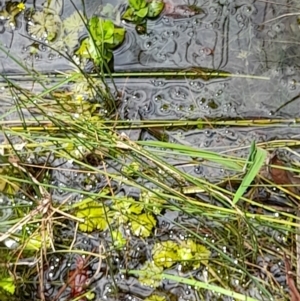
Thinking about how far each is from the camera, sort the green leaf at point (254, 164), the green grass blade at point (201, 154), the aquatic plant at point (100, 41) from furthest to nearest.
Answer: the aquatic plant at point (100, 41)
the green grass blade at point (201, 154)
the green leaf at point (254, 164)

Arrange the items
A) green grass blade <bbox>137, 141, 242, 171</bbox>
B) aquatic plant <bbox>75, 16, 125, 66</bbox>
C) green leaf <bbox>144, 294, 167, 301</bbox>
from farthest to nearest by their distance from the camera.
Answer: aquatic plant <bbox>75, 16, 125, 66</bbox>
green leaf <bbox>144, 294, 167, 301</bbox>
green grass blade <bbox>137, 141, 242, 171</bbox>

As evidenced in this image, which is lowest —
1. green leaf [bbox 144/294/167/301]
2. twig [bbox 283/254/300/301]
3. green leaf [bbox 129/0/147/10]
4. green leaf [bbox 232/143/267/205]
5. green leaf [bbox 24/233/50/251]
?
green leaf [bbox 144/294/167/301]

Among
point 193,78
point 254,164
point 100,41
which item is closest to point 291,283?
point 254,164

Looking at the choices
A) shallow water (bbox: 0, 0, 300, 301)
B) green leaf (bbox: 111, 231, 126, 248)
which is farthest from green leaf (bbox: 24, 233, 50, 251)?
green leaf (bbox: 111, 231, 126, 248)

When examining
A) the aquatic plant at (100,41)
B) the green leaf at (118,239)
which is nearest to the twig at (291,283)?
the green leaf at (118,239)

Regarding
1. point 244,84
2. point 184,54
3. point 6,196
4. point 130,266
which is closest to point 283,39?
point 244,84

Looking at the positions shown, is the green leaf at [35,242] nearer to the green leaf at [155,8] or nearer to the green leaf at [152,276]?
the green leaf at [152,276]

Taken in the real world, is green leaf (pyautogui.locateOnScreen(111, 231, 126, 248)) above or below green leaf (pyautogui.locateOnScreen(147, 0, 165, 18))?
below

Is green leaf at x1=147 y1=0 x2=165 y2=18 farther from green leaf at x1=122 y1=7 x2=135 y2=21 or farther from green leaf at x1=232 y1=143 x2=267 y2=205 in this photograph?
green leaf at x1=232 y1=143 x2=267 y2=205

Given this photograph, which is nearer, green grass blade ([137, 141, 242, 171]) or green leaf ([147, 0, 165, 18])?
green grass blade ([137, 141, 242, 171])
